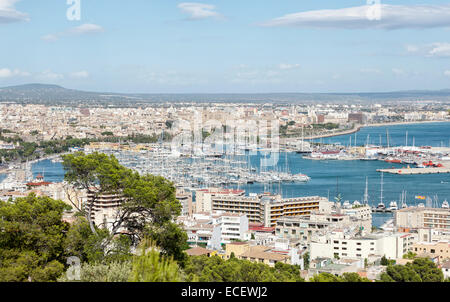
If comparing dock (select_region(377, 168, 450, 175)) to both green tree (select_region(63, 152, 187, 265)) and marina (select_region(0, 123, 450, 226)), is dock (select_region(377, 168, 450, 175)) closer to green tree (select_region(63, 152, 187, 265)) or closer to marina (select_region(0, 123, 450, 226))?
marina (select_region(0, 123, 450, 226))

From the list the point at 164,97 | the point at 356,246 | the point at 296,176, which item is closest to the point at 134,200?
the point at 356,246

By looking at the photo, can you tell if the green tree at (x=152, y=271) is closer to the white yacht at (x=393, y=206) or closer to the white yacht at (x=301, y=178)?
the white yacht at (x=393, y=206)

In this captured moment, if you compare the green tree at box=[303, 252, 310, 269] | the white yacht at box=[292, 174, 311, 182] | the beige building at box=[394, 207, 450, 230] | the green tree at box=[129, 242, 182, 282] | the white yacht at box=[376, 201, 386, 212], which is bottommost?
the white yacht at box=[292, 174, 311, 182]

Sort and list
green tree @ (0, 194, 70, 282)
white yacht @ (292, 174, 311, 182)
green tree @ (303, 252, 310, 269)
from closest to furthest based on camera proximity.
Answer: green tree @ (0, 194, 70, 282) → green tree @ (303, 252, 310, 269) → white yacht @ (292, 174, 311, 182)

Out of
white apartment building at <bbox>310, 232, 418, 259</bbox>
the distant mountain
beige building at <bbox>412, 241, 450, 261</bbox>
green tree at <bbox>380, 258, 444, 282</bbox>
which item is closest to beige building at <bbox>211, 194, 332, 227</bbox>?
beige building at <bbox>412, 241, 450, 261</bbox>

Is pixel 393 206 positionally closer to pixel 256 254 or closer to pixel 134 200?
pixel 256 254

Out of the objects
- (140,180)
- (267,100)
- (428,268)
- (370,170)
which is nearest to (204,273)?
(140,180)

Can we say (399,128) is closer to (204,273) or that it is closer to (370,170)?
(370,170)
